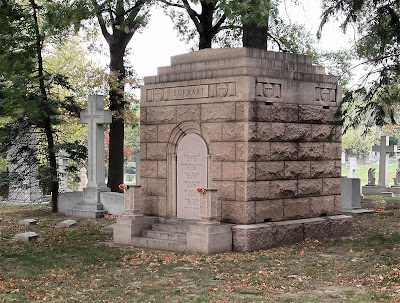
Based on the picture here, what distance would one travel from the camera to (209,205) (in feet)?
37.4

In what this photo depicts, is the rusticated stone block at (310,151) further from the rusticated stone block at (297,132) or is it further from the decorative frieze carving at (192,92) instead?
the decorative frieze carving at (192,92)

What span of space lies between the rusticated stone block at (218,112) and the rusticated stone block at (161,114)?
86cm

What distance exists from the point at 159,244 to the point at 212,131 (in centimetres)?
243

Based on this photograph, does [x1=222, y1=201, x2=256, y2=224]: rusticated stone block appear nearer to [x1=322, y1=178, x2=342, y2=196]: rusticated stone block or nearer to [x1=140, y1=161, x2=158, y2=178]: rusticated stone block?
[x1=140, y1=161, x2=158, y2=178]: rusticated stone block

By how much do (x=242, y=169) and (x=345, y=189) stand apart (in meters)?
7.18

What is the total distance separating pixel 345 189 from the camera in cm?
1809

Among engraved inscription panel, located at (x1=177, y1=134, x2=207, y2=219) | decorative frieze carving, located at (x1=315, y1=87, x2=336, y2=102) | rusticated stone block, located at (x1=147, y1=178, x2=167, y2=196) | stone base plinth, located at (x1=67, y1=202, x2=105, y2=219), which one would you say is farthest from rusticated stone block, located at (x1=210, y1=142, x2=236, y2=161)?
stone base plinth, located at (x1=67, y1=202, x2=105, y2=219)

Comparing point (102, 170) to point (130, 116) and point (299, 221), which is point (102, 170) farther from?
point (299, 221)

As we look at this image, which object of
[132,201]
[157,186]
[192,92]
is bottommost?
[132,201]

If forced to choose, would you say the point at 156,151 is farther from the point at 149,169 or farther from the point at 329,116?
the point at 329,116

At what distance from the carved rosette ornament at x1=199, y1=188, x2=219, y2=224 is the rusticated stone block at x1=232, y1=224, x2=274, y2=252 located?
20.8 inches

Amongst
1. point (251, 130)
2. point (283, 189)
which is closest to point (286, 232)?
point (283, 189)

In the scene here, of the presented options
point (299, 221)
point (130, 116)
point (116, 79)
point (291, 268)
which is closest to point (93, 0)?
point (116, 79)

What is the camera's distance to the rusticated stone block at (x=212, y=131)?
12.2m
